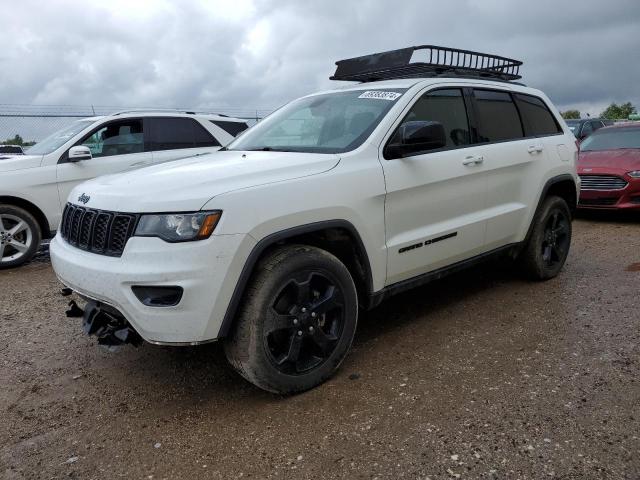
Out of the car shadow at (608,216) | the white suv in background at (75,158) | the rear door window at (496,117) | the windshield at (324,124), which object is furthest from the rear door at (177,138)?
the car shadow at (608,216)

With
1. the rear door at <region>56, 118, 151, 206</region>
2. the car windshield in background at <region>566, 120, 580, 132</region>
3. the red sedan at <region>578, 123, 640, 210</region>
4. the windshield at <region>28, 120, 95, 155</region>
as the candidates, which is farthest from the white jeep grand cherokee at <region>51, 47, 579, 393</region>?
the car windshield in background at <region>566, 120, 580, 132</region>

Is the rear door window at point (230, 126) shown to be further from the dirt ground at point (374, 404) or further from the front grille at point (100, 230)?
the front grille at point (100, 230)

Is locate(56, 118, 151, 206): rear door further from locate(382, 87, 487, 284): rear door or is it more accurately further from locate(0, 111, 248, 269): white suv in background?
locate(382, 87, 487, 284): rear door

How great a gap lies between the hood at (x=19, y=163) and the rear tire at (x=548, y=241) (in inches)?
212

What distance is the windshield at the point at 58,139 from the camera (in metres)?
6.75

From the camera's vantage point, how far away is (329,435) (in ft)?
8.96

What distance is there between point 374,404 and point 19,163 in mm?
5307

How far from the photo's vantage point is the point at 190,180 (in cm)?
288

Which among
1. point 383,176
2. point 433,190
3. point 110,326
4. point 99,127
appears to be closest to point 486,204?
point 433,190

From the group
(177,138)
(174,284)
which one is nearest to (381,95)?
(174,284)

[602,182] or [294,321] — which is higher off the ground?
[602,182]

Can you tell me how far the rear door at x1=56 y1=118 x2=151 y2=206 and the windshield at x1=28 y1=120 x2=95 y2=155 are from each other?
0.63 feet

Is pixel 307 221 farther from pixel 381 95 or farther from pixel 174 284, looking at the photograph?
pixel 381 95

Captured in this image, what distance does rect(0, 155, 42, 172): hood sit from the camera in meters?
6.30
